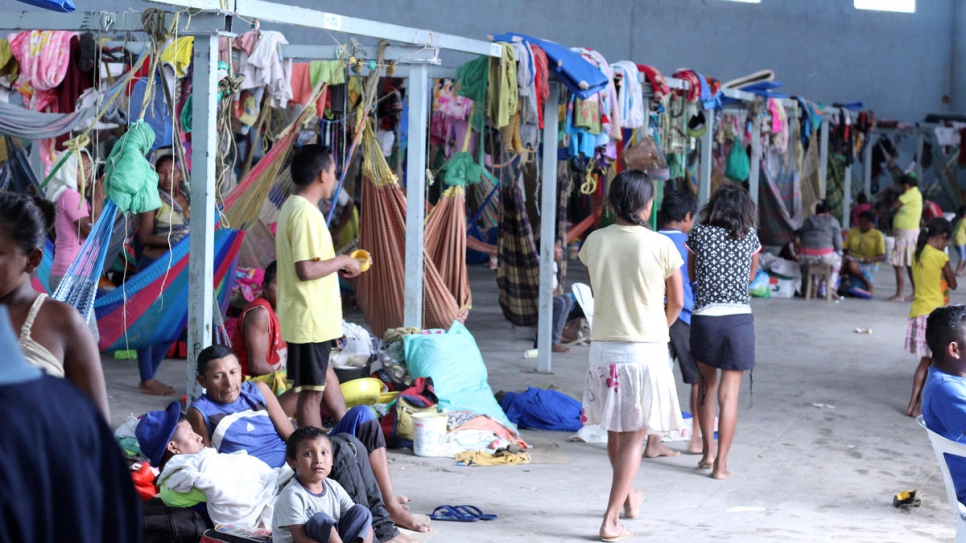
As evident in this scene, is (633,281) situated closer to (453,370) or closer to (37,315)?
(453,370)

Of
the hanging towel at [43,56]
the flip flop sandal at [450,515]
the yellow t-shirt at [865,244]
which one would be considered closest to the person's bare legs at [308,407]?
the flip flop sandal at [450,515]

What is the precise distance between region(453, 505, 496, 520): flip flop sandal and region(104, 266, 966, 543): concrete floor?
0.09 ft

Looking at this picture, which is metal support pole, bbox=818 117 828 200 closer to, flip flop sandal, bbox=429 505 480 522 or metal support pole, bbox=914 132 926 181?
metal support pole, bbox=914 132 926 181

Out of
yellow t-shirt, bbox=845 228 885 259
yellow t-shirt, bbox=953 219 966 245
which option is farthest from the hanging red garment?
yellow t-shirt, bbox=953 219 966 245

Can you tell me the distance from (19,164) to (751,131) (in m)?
6.21

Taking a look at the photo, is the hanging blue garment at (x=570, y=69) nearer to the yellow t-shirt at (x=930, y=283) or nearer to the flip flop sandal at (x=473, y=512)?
the yellow t-shirt at (x=930, y=283)

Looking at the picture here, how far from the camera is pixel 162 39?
11.7ft

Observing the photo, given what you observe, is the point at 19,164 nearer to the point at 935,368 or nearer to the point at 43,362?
the point at 43,362

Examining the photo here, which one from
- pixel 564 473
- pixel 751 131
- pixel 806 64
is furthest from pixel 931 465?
pixel 806 64

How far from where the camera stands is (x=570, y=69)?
5.57 metres

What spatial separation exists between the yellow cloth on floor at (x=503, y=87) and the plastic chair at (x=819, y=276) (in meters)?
4.88

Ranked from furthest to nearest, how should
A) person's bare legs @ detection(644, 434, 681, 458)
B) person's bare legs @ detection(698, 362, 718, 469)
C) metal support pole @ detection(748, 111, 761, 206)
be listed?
metal support pole @ detection(748, 111, 761, 206), person's bare legs @ detection(644, 434, 681, 458), person's bare legs @ detection(698, 362, 718, 469)

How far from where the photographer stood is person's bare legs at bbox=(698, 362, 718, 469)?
13.4 ft

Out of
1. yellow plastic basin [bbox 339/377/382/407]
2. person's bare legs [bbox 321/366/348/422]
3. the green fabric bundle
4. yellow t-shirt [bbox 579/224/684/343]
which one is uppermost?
the green fabric bundle
